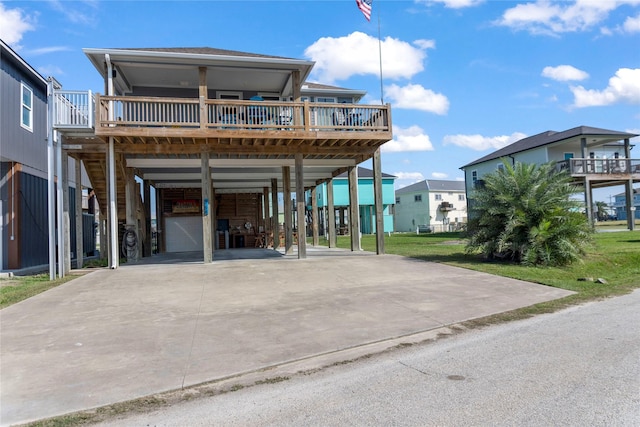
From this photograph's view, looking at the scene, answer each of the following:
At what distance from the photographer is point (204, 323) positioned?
6543 millimetres

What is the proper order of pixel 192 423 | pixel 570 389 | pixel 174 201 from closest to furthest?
pixel 192 423 → pixel 570 389 → pixel 174 201

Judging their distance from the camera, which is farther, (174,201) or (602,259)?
(174,201)

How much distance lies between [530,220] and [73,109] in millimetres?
13994

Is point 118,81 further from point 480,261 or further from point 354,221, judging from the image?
point 480,261

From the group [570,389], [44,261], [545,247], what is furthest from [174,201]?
[570,389]

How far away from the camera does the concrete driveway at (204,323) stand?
4379 mm

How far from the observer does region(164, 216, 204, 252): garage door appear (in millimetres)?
22736

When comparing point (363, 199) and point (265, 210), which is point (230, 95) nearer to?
point (265, 210)

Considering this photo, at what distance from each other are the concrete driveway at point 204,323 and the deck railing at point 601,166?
69.3 feet

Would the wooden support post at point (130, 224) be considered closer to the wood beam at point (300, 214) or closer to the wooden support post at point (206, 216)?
the wooden support post at point (206, 216)

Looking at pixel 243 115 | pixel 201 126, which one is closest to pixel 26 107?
pixel 201 126

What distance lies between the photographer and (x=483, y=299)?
8164 mm

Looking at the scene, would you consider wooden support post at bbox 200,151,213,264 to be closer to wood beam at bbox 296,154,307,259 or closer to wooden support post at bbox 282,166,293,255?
wood beam at bbox 296,154,307,259

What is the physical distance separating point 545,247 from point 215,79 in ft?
40.4
